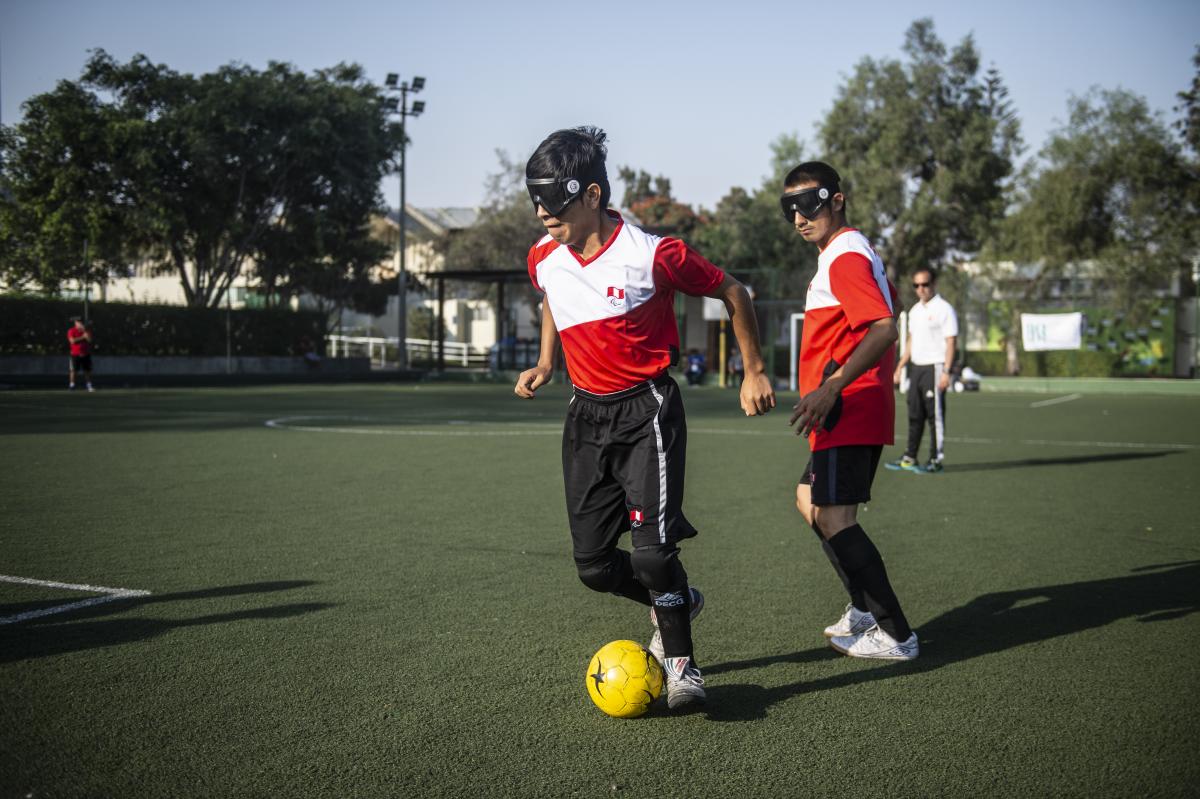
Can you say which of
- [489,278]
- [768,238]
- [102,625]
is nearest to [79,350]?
[489,278]

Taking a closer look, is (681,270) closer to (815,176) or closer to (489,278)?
(815,176)

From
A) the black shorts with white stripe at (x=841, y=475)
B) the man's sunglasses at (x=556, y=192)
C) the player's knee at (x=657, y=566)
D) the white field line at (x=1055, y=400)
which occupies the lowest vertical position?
the white field line at (x=1055, y=400)

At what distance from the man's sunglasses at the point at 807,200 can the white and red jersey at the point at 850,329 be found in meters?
0.16

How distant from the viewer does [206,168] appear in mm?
37625

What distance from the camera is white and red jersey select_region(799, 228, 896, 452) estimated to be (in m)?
4.48

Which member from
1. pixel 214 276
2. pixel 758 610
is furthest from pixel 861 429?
pixel 214 276

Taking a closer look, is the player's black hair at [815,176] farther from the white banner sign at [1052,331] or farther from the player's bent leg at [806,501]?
the white banner sign at [1052,331]

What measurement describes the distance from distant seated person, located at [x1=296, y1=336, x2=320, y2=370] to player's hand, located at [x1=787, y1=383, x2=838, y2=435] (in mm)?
38770

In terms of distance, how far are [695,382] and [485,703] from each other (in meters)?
31.6

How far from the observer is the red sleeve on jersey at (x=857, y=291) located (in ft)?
14.5

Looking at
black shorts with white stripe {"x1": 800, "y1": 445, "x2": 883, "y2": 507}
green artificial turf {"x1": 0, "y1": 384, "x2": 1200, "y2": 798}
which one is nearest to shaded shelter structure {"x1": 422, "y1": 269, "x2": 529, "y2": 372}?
green artificial turf {"x1": 0, "y1": 384, "x2": 1200, "y2": 798}

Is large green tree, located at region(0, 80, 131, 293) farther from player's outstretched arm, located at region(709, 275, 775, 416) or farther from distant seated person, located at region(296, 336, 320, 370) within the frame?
player's outstretched arm, located at region(709, 275, 775, 416)

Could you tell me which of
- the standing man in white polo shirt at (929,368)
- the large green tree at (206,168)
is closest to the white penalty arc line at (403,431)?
the standing man in white polo shirt at (929,368)

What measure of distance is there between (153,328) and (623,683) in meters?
36.0
